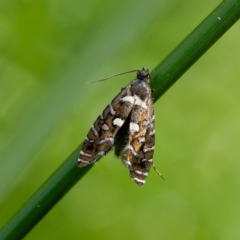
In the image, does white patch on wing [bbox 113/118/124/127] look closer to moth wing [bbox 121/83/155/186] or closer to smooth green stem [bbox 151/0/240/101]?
moth wing [bbox 121/83/155/186]

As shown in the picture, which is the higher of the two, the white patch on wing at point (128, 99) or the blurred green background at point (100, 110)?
the white patch on wing at point (128, 99)

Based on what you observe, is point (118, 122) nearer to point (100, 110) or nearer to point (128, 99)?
point (128, 99)

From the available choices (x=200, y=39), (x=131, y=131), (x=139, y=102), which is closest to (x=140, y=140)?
(x=131, y=131)

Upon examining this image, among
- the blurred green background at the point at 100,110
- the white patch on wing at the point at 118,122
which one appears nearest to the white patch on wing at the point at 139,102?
the white patch on wing at the point at 118,122

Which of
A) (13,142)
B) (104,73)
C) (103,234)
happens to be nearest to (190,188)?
(103,234)

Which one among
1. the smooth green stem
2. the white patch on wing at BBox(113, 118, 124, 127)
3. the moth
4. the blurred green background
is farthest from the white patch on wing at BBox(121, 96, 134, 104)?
the blurred green background

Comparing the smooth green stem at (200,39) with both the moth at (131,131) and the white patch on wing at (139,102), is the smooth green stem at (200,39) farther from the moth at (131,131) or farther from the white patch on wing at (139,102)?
the white patch on wing at (139,102)

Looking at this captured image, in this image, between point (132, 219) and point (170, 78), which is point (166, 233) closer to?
point (132, 219)
